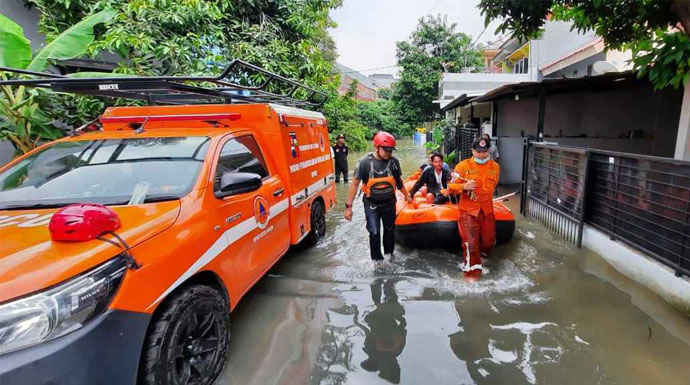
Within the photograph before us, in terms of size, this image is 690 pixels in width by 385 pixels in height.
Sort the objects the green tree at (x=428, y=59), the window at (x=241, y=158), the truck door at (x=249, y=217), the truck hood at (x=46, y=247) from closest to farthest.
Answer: the truck hood at (x=46, y=247)
the truck door at (x=249, y=217)
the window at (x=241, y=158)
the green tree at (x=428, y=59)

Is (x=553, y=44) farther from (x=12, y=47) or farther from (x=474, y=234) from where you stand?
(x=12, y=47)

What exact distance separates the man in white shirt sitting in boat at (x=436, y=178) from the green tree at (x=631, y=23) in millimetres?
2044

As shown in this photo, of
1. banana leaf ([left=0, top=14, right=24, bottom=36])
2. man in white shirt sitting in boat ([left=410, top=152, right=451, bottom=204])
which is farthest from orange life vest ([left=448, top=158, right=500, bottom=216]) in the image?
banana leaf ([left=0, top=14, right=24, bottom=36])

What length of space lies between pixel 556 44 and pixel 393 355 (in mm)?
18153

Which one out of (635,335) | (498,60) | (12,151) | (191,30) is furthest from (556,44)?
(12,151)

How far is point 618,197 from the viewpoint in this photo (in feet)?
14.8

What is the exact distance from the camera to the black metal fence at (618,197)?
3541 mm

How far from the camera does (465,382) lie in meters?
2.62

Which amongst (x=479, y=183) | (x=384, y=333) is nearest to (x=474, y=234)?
(x=479, y=183)

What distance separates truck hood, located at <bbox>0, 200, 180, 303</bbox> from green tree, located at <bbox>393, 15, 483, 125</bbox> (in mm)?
27780

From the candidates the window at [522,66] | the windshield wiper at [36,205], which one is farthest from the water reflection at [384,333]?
the window at [522,66]

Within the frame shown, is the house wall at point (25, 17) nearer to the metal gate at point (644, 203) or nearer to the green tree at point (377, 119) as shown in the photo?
the metal gate at point (644, 203)

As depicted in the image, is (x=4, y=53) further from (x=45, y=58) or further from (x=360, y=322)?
(x=360, y=322)

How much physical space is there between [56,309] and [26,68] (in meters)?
5.86
